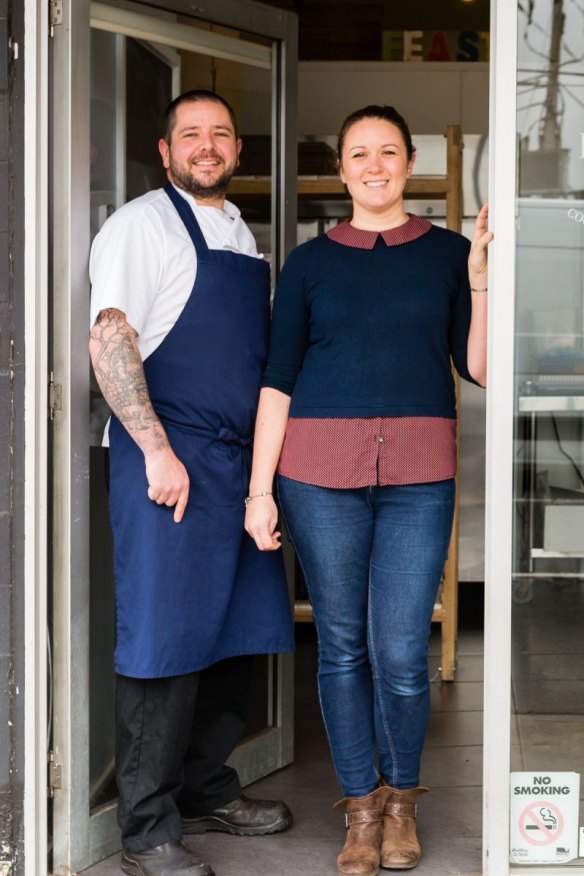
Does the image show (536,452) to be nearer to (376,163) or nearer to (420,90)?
(376,163)

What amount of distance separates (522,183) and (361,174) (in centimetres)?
36

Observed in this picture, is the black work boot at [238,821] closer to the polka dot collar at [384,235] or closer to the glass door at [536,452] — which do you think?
the glass door at [536,452]

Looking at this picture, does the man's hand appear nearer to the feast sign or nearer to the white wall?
the white wall

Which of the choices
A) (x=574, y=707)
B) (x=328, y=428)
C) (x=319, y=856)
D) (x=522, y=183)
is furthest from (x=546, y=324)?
(x=319, y=856)

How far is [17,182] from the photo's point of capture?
2.78m

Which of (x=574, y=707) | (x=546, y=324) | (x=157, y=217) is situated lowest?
(x=574, y=707)

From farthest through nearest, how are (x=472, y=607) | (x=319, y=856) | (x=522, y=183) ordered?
1. (x=472, y=607)
2. (x=319, y=856)
3. (x=522, y=183)

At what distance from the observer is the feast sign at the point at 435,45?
6523 mm

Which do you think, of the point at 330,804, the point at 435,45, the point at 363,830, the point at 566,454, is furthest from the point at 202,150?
the point at 435,45

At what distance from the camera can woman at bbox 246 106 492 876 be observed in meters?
2.77

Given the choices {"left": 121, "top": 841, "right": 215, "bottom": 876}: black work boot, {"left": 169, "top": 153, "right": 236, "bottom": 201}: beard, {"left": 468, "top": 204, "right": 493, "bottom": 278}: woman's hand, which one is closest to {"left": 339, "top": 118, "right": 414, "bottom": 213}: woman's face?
{"left": 468, "top": 204, "right": 493, "bottom": 278}: woman's hand

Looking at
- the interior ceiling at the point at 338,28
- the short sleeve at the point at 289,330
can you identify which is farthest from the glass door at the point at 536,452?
the interior ceiling at the point at 338,28

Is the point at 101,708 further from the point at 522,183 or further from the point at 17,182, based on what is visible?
the point at 522,183

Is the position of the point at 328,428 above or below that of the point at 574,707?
above
